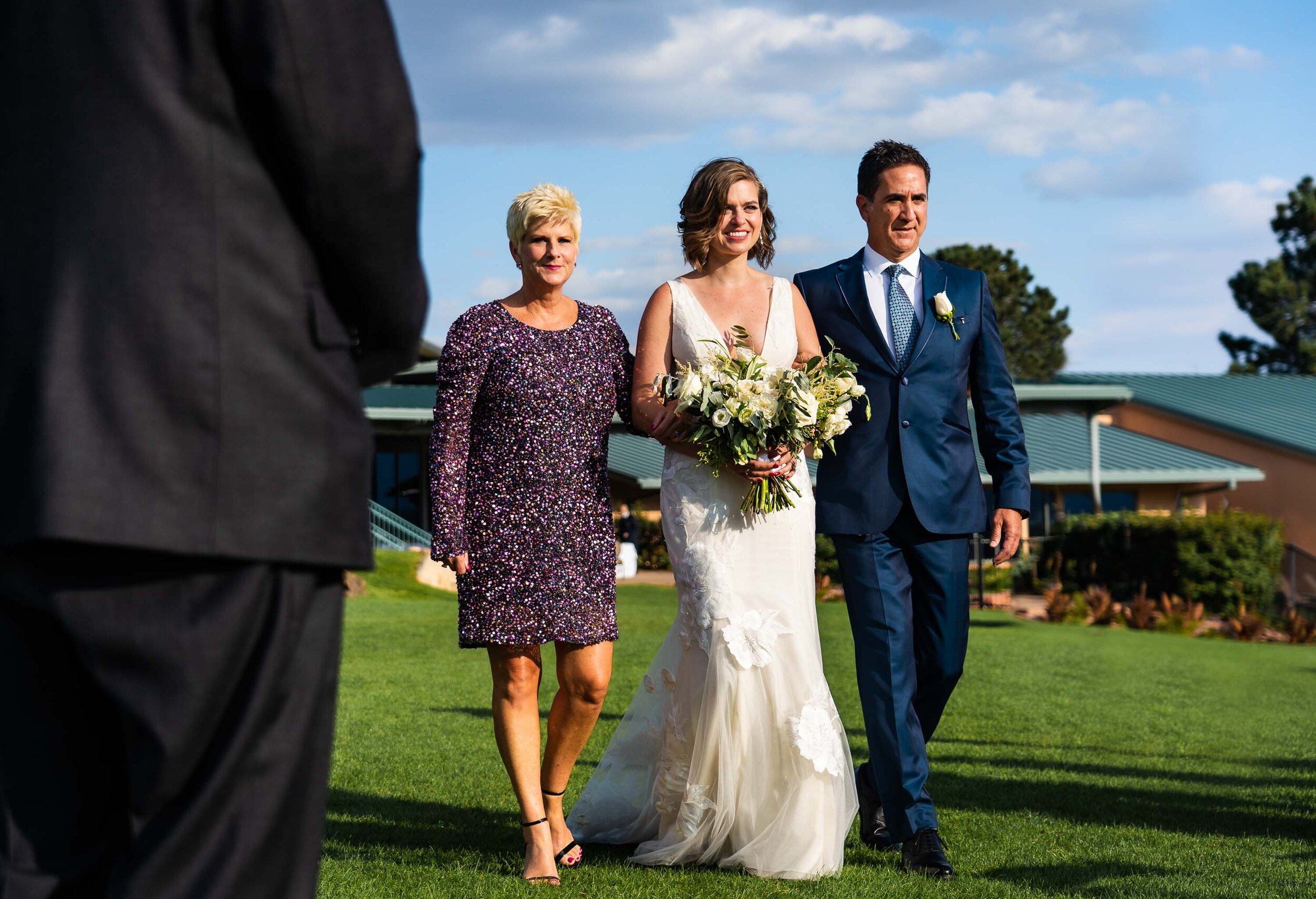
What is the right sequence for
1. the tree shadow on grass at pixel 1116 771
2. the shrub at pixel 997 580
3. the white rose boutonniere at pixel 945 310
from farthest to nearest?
the shrub at pixel 997 580
the tree shadow on grass at pixel 1116 771
the white rose boutonniere at pixel 945 310

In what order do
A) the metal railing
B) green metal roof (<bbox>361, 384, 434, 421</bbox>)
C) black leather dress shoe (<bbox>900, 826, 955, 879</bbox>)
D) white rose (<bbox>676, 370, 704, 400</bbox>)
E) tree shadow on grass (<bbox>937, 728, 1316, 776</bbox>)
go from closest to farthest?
black leather dress shoe (<bbox>900, 826, 955, 879</bbox>) < white rose (<bbox>676, 370, 704, 400</bbox>) < tree shadow on grass (<bbox>937, 728, 1316, 776</bbox>) < the metal railing < green metal roof (<bbox>361, 384, 434, 421</bbox>)

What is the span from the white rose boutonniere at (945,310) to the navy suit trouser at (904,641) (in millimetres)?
815

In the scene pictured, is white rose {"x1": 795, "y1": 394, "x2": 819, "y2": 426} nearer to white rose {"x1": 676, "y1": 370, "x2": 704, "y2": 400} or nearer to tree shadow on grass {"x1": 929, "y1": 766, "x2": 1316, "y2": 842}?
white rose {"x1": 676, "y1": 370, "x2": 704, "y2": 400}

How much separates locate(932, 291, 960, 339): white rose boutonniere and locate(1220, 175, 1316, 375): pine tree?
7504 cm

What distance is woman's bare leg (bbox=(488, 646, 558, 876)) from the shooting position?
529cm

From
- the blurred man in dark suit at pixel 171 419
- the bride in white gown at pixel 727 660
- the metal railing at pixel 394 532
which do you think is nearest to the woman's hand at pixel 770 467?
the bride in white gown at pixel 727 660

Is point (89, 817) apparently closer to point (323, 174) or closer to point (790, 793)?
point (323, 174)

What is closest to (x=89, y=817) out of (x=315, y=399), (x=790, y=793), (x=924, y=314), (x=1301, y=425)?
(x=315, y=399)

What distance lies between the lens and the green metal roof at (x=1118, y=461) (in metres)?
38.8

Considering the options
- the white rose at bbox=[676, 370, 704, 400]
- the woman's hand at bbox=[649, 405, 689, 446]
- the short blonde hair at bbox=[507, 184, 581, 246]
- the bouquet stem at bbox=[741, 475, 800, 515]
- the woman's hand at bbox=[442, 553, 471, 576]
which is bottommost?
the woman's hand at bbox=[442, 553, 471, 576]

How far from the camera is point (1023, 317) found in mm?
73125

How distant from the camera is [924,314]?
19.4 ft

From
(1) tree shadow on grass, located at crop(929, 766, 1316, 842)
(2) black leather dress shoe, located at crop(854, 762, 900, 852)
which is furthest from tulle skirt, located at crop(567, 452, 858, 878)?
(1) tree shadow on grass, located at crop(929, 766, 1316, 842)

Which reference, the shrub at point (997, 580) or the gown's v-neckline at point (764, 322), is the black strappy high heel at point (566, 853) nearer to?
the gown's v-neckline at point (764, 322)
